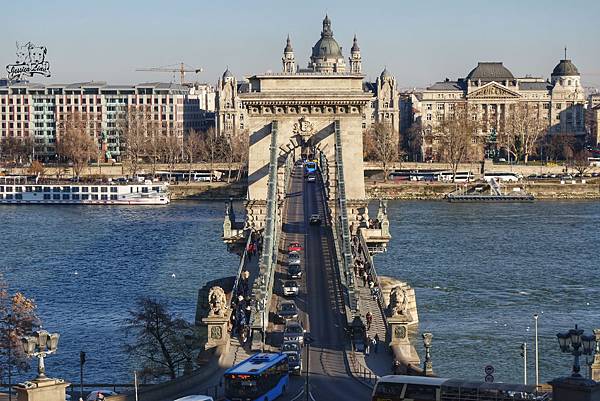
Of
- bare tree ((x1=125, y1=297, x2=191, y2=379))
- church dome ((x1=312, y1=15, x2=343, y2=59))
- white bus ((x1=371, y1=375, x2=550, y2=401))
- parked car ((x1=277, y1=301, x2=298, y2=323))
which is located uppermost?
church dome ((x1=312, y1=15, x2=343, y2=59))

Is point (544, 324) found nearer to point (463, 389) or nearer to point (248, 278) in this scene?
point (248, 278)

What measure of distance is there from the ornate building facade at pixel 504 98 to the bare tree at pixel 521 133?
3835 millimetres

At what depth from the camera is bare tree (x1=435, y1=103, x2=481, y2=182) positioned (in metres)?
132

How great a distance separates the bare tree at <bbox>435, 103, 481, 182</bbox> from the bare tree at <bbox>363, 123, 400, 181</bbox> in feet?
A: 16.6

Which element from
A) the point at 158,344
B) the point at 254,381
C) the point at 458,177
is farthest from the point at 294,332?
the point at 458,177

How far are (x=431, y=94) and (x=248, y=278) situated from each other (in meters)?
123

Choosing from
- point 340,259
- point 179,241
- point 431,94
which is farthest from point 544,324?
point 431,94

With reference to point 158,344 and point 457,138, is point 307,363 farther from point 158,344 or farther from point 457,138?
point 457,138

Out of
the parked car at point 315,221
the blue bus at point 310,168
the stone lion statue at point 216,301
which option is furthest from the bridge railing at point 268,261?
the blue bus at point 310,168

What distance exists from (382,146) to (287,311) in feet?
320

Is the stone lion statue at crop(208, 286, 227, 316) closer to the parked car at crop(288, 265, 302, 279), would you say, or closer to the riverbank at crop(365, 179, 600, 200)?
the parked car at crop(288, 265, 302, 279)

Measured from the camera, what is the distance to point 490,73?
16225 cm

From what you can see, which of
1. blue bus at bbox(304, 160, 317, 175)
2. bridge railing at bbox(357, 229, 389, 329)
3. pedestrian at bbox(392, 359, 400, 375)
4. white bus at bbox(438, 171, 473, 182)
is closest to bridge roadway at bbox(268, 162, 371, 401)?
pedestrian at bbox(392, 359, 400, 375)

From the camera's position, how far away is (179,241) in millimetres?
79688
